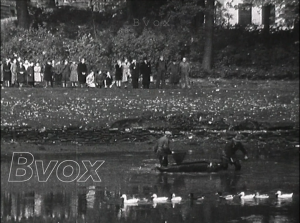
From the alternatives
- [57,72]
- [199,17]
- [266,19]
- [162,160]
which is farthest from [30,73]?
[266,19]

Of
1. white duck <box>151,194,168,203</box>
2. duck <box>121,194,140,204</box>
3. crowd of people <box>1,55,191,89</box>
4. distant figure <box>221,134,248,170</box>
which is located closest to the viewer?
duck <box>121,194,140,204</box>

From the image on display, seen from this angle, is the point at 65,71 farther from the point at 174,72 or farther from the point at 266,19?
the point at 266,19

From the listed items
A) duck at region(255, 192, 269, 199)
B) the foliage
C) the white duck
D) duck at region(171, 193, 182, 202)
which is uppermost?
the foliage

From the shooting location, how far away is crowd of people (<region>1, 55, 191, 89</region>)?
7.61 metres

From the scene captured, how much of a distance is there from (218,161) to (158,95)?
0.94 m

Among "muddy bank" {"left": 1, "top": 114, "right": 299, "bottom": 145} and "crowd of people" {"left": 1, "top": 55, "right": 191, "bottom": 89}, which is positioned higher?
"crowd of people" {"left": 1, "top": 55, "right": 191, "bottom": 89}

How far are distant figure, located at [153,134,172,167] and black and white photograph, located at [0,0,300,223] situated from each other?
0.01 m

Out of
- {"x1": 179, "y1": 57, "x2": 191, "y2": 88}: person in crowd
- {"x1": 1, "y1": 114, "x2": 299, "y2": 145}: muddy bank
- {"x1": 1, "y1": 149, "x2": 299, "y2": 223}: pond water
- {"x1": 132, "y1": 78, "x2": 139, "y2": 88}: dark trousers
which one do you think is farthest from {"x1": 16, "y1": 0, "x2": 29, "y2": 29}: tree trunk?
{"x1": 179, "y1": 57, "x2": 191, "y2": 88}: person in crowd

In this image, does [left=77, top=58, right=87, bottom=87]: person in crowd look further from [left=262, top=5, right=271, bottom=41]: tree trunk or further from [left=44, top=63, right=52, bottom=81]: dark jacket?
[left=262, top=5, right=271, bottom=41]: tree trunk

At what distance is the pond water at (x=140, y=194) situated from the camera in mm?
7059

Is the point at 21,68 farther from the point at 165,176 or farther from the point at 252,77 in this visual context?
the point at 252,77

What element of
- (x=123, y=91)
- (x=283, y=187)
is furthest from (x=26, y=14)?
(x=283, y=187)

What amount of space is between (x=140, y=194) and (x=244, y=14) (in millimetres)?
2021

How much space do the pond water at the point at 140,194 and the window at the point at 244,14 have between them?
1423 millimetres
